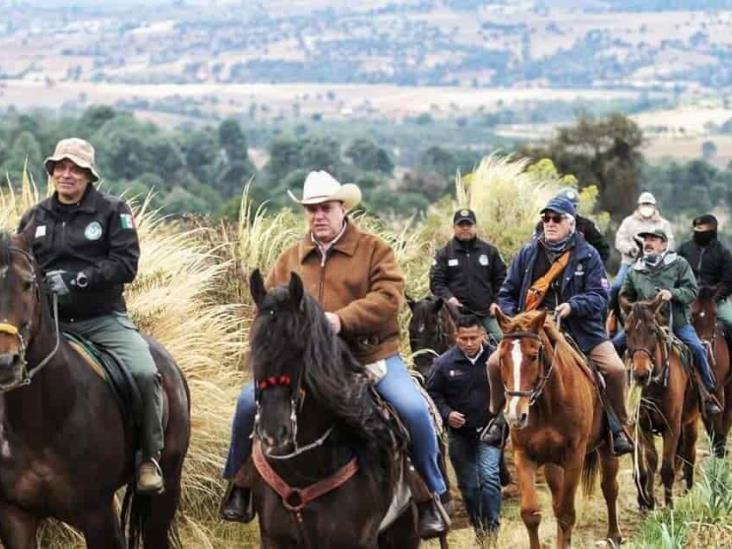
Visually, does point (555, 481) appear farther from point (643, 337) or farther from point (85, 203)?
point (85, 203)

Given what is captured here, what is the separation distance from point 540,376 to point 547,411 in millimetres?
527

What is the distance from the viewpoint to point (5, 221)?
11.8 meters

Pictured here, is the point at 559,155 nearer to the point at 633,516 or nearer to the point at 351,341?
the point at 633,516

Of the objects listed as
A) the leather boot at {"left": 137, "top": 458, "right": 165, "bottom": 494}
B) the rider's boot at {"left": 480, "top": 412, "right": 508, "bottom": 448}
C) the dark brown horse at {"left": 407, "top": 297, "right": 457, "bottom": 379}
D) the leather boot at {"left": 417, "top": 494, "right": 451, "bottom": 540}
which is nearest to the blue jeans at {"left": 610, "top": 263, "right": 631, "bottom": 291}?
the dark brown horse at {"left": 407, "top": 297, "right": 457, "bottom": 379}

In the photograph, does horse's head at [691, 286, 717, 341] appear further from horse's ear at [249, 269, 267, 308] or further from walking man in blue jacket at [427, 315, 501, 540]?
horse's ear at [249, 269, 267, 308]

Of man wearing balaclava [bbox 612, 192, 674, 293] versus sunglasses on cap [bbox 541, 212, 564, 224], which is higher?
sunglasses on cap [bbox 541, 212, 564, 224]

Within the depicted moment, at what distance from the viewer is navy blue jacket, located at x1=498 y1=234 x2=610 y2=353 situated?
1154cm

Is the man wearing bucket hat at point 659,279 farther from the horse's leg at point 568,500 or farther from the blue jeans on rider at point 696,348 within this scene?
the horse's leg at point 568,500

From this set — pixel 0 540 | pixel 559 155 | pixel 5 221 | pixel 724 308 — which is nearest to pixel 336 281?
pixel 0 540

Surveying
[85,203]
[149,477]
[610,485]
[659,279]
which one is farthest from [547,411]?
[85,203]

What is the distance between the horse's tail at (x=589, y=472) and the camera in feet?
40.8

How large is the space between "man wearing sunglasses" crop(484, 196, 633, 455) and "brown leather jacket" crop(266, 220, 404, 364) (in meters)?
3.00

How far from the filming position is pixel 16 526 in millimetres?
8508

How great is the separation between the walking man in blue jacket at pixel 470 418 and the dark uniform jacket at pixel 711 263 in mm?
5016
